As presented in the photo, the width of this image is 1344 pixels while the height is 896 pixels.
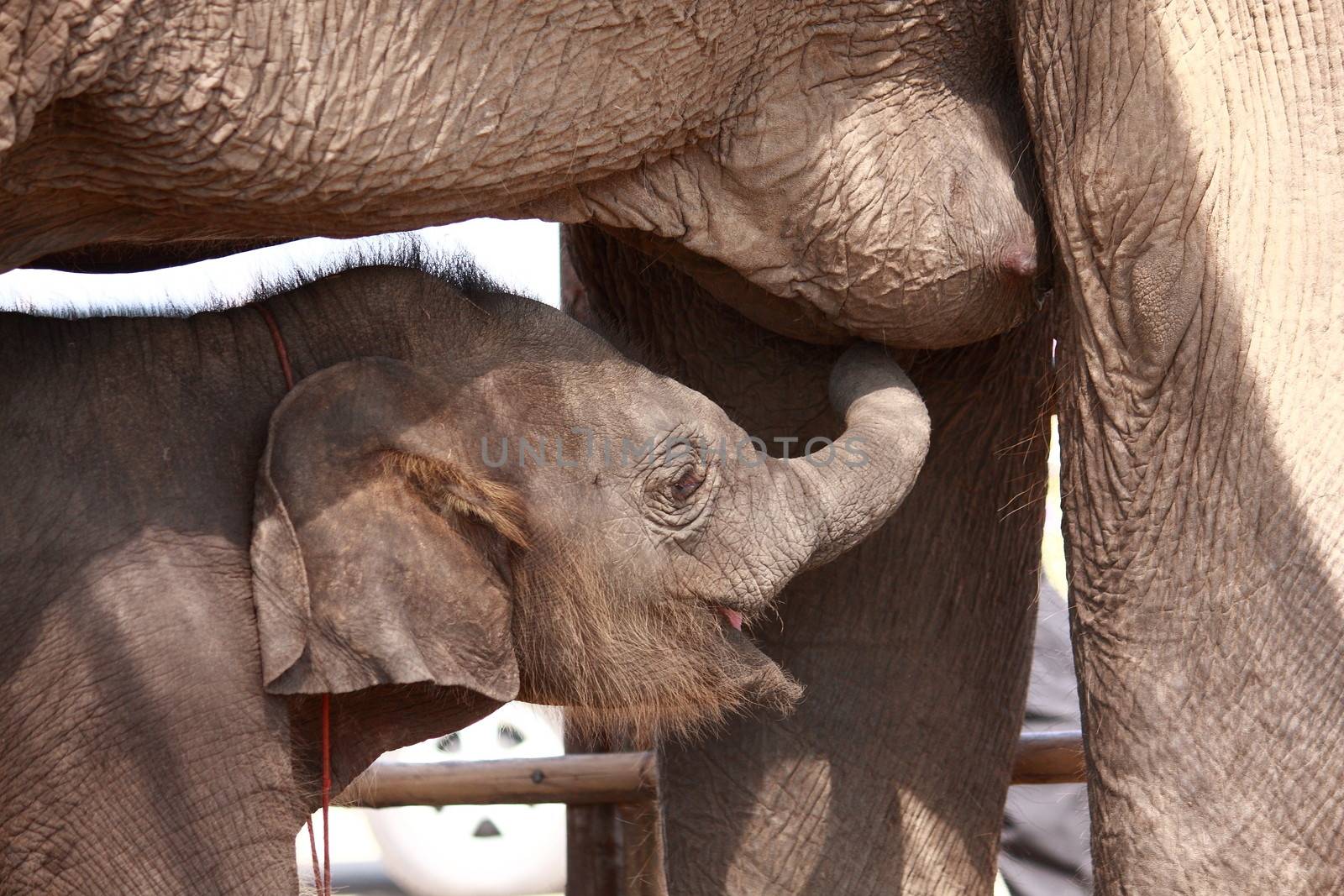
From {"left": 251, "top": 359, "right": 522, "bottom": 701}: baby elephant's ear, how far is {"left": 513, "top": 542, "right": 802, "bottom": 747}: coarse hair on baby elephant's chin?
0.06 meters

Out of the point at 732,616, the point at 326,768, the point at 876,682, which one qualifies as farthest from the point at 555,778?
the point at 326,768

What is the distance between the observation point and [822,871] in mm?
2471

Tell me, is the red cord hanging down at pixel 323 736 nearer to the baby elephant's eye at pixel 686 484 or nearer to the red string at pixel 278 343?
the red string at pixel 278 343

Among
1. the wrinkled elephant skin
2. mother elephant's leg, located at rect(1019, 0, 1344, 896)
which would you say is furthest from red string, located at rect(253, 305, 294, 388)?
mother elephant's leg, located at rect(1019, 0, 1344, 896)

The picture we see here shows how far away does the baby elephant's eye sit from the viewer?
6.30 ft

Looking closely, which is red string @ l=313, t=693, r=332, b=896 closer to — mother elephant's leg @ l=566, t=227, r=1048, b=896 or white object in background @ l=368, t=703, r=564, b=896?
mother elephant's leg @ l=566, t=227, r=1048, b=896

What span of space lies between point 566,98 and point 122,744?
719 mm

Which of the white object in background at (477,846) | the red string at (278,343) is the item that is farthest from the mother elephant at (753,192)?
the white object in background at (477,846)

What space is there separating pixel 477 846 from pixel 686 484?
106 inches

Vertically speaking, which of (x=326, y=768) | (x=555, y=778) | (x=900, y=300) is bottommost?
(x=555, y=778)

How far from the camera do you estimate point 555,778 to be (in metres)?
3.13

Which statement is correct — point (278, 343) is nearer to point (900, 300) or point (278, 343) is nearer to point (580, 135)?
point (580, 135)

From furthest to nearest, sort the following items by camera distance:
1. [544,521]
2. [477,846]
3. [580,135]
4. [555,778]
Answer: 1. [477,846]
2. [555,778]
3. [544,521]
4. [580,135]

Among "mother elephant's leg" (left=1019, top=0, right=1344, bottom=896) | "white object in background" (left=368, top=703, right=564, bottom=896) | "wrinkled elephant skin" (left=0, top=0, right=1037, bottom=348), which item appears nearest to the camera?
"wrinkled elephant skin" (left=0, top=0, right=1037, bottom=348)
